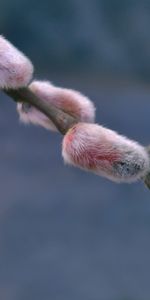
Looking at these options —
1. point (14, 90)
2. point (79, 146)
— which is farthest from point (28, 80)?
point (79, 146)

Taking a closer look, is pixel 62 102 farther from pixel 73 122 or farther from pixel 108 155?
pixel 108 155

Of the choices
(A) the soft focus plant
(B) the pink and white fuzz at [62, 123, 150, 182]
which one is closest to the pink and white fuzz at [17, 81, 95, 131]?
(A) the soft focus plant

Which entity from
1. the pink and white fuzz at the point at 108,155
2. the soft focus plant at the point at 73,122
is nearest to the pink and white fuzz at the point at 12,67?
the soft focus plant at the point at 73,122

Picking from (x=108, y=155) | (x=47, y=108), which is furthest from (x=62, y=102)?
(x=108, y=155)

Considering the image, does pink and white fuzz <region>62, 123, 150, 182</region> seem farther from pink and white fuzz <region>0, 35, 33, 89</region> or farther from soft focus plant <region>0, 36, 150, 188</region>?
pink and white fuzz <region>0, 35, 33, 89</region>

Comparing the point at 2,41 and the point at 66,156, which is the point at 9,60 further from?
the point at 66,156

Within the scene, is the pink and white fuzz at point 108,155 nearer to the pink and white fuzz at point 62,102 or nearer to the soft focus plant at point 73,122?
the soft focus plant at point 73,122
